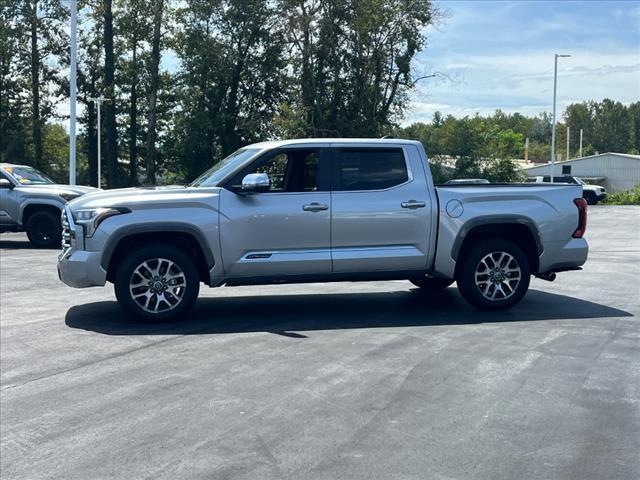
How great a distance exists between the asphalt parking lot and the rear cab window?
1495 millimetres

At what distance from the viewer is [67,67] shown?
173 ft

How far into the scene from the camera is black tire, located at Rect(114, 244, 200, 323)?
26.6 ft

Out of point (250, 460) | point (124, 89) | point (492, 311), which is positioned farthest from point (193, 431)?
point (124, 89)

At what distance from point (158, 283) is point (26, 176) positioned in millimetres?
10511

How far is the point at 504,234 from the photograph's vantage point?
9180mm

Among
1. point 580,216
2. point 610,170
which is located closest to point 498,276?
point 580,216

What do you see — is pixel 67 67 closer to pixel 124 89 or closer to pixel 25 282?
pixel 124 89

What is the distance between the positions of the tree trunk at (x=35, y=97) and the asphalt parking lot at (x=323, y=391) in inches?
1796

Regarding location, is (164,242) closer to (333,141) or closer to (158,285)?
(158,285)

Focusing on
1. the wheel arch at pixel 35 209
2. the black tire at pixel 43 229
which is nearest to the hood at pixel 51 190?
the wheel arch at pixel 35 209

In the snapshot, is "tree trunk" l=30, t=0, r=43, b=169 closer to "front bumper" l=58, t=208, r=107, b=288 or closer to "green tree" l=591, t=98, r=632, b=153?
"front bumper" l=58, t=208, r=107, b=288

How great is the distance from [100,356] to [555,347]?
164 inches

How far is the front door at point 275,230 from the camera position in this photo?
8250mm

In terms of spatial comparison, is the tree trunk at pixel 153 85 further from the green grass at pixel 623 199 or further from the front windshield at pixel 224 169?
the front windshield at pixel 224 169
